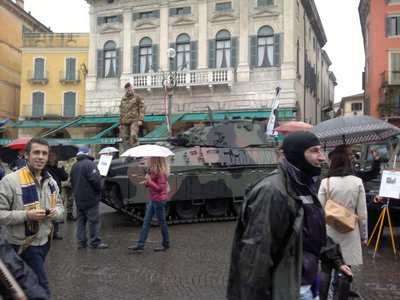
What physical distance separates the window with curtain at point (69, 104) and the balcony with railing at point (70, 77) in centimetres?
82

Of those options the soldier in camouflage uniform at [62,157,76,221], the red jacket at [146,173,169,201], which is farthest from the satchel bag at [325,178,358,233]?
the soldier in camouflage uniform at [62,157,76,221]

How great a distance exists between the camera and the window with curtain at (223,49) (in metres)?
32.0

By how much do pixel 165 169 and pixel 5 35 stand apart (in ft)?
120

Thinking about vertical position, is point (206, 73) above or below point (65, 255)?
above

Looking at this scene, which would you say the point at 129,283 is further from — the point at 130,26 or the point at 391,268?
the point at 130,26

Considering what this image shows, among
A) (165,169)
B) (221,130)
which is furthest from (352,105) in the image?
(165,169)

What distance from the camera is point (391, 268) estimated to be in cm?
805

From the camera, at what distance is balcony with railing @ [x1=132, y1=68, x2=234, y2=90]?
103ft

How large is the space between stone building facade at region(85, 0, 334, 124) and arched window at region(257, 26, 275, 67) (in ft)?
0.18

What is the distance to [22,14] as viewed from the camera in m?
44.1

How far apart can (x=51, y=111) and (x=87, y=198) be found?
98.4 feet

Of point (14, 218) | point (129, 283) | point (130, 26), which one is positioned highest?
point (130, 26)

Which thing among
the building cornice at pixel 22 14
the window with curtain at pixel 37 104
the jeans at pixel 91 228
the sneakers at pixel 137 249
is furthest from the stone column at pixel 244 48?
the sneakers at pixel 137 249

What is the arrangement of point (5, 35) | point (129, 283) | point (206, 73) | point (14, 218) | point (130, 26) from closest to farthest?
point (14, 218) → point (129, 283) → point (206, 73) → point (130, 26) → point (5, 35)
